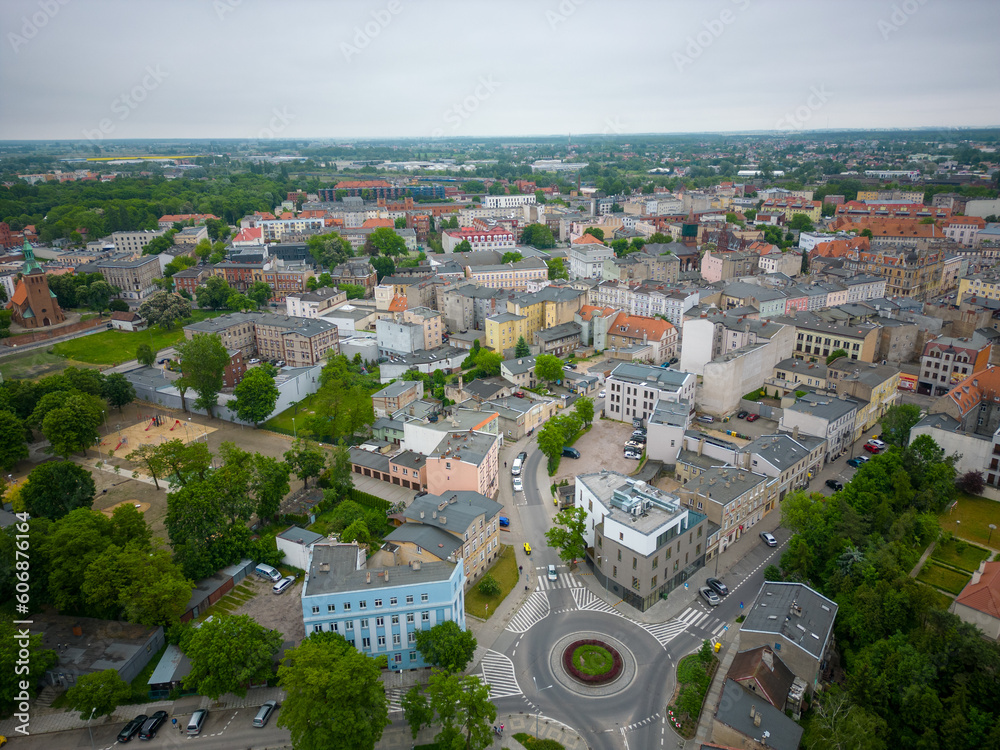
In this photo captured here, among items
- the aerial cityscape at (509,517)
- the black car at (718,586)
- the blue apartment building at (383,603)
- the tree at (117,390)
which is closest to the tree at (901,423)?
the aerial cityscape at (509,517)

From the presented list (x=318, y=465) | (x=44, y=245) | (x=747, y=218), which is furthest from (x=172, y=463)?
(x=747, y=218)

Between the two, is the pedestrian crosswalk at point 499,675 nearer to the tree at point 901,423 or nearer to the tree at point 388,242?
the tree at point 901,423

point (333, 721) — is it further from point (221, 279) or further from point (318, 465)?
point (221, 279)

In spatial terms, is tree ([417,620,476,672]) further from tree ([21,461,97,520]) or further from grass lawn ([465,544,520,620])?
tree ([21,461,97,520])

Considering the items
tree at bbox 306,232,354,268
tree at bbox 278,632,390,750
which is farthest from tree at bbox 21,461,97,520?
tree at bbox 306,232,354,268

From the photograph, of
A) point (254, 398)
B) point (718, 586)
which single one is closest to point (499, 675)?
point (718, 586)
